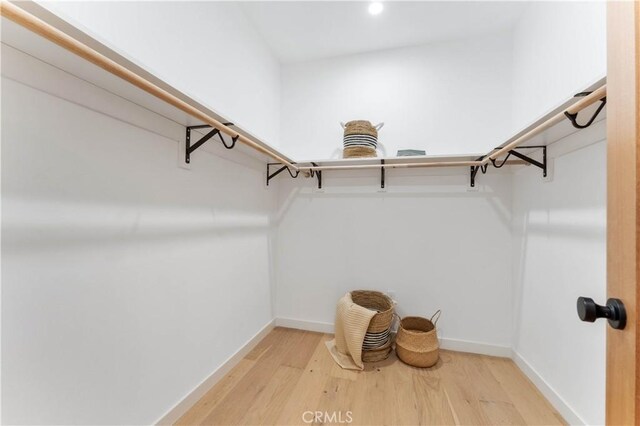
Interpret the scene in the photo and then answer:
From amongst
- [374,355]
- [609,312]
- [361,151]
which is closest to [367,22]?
[361,151]

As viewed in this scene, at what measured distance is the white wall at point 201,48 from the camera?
3.16 feet

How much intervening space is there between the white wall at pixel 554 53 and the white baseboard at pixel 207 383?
2107 mm

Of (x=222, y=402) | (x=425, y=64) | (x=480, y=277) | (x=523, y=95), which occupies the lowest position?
(x=222, y=402)

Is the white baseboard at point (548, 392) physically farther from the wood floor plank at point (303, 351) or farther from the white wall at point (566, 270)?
the wood floor plank at point (303, 351)

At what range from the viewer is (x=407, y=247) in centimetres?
205

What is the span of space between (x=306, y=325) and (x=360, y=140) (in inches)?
64.5

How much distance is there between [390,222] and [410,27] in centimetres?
148

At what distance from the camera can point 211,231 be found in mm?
1498

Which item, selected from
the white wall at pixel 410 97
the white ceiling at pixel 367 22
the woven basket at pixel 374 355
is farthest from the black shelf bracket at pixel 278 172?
the woven basket at pixel 374 355

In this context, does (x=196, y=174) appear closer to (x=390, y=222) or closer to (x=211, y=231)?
(x=211, y=231)

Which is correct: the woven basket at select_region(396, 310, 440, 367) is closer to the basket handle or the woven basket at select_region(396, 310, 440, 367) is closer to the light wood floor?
the light wood floor

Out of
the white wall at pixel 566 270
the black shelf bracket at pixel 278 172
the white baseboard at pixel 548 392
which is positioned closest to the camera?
the white wall at pixel 566 270

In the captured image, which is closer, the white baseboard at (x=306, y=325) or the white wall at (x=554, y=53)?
the white wall at (x=554, y=53)

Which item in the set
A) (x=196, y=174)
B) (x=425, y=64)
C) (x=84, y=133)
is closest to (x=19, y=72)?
(x=84, y=133)
